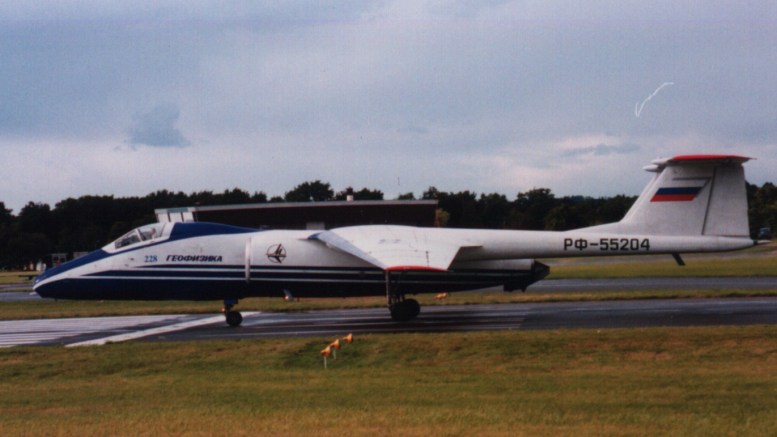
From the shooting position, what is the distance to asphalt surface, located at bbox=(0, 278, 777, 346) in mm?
19922

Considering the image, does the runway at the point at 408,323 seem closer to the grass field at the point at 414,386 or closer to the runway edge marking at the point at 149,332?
the runway edge marking at the point at 149,332

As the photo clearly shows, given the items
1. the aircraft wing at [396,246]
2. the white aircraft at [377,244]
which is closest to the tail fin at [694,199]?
the white aircraft at [377,244]

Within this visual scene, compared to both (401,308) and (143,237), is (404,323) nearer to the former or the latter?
(401,308)

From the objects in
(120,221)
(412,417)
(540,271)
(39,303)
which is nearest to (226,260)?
(540,271)

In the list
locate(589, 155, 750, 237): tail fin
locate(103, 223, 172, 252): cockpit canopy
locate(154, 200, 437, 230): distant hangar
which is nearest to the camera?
locate(589, 155, 750, 237): tail fin

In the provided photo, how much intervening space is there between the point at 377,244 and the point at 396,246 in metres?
0.57

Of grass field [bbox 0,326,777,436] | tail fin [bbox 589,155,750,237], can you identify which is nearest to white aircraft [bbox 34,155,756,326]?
tail fin [bbox 589,155,750,237]

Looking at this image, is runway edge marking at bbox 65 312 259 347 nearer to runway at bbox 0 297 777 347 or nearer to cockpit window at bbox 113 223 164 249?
runway at bbox 0 297 777 347

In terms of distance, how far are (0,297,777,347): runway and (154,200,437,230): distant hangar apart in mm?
16558

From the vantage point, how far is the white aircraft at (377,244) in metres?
22.4

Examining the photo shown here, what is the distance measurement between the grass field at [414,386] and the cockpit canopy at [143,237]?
6.26 meters

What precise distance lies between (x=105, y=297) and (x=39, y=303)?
17.2 meters

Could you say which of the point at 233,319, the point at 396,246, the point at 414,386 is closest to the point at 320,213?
the point at 233,319

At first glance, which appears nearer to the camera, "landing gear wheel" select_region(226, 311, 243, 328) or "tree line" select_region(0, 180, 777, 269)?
"landing gear wheel" select_region(226, 311, 243, 328)
